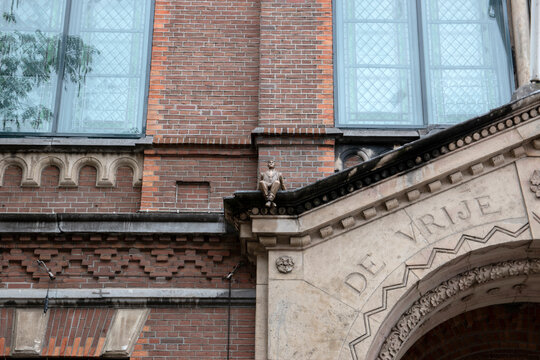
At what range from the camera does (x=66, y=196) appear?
32.9 feet

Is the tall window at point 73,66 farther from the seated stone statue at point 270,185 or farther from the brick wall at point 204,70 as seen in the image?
the seated stone statue at point 270,185

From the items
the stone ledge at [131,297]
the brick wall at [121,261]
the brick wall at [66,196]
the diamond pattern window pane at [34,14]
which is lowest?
the stone ledge at [131,297]

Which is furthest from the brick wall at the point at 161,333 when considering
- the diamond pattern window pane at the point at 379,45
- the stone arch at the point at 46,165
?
the diamond pattern window pane at the point at 379,45

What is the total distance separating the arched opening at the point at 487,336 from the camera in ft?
36.4

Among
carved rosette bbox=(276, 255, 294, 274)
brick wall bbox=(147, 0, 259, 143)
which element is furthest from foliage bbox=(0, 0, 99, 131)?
carved rosette bbox=(276, 255, 294, 274)

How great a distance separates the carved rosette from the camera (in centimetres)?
880

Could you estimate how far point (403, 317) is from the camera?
9008mm

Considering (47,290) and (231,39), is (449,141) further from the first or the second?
(47,290)

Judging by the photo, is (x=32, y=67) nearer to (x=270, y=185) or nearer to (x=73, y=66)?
(x=73, y=66)

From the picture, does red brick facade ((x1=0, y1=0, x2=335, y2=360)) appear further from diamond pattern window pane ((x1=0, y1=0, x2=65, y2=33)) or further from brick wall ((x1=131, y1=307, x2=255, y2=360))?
diamond pattern window pane ((x1=0, y1=0, x2=65, y2=33))


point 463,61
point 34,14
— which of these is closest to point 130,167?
point 34,14

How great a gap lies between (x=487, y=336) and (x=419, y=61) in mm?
3679

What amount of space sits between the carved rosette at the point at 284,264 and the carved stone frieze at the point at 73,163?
2.18 metres

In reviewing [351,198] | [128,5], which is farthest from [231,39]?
[351,198]
